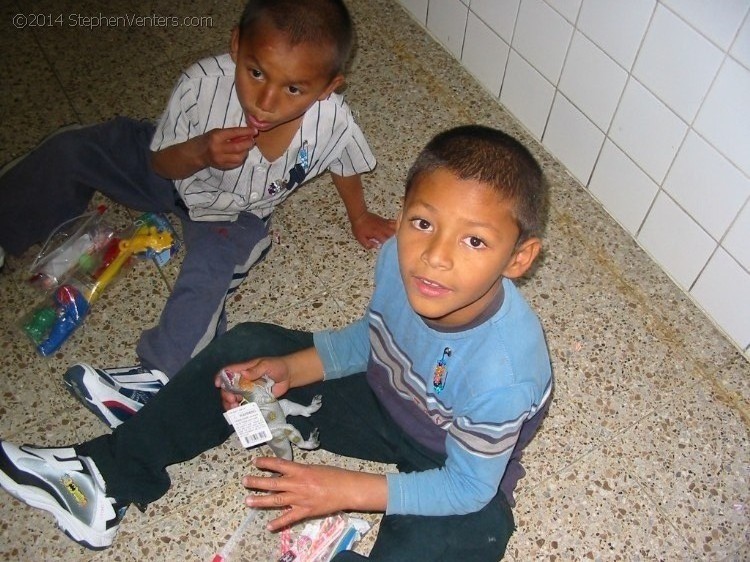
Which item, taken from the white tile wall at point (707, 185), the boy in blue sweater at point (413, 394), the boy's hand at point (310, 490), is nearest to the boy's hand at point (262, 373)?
the boy in blue sweater at point (413, 394)

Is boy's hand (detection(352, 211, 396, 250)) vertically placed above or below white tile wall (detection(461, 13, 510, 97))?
below

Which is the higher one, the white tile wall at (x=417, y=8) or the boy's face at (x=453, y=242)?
the boy's face at (x=453, y=242)

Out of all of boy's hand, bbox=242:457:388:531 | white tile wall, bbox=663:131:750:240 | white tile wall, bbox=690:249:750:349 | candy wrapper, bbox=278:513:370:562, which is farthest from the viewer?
white tile wall, bbox=690:249:750:349

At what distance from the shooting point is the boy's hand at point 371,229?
1.67 m

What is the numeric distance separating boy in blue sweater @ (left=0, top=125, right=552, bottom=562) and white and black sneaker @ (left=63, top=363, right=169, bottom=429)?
115mm

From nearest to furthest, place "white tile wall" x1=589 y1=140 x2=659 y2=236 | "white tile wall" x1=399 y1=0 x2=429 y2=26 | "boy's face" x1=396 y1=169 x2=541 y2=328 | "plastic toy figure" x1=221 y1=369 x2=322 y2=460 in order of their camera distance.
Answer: "boy's face" x1=396 y1=169 x2=541 y2=328
"plastic toy figure" x1=221 y1=369 x2=322 y2=460
"white tile wall" x1=589 y1=140 x2=659 y2=236
"white tile wall" x1=399 y1=0 x2=429 y2=26

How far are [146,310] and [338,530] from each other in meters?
0.67

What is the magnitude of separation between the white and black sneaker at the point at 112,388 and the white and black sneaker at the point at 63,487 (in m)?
0.13

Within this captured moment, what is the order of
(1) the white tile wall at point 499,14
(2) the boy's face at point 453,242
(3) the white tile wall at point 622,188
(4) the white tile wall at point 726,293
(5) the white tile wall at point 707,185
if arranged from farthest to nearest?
(1) the white tile wall at point 499,14, (3) the white tile wall at point 622,188, (4) the white tile wall at point 726,293, (5) the white tile wall at point 707,185, (2) the boy's face at point 453,242

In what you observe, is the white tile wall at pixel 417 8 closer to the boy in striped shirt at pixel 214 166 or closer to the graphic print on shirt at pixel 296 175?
the boy in striped shirt at pixel 214 166

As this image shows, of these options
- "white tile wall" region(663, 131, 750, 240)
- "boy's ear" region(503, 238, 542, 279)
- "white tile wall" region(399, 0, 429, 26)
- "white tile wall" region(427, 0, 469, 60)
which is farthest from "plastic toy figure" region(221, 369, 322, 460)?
"white tile wall" region(399, 0, 429, 26)

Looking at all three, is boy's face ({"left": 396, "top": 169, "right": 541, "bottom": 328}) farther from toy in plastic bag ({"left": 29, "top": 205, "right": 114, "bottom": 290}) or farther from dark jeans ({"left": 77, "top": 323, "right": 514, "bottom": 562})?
toy in plastic bag ({"left": 29, "top": 205, "right": 114, "bottom": 290})

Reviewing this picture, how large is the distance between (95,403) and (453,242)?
83 cm

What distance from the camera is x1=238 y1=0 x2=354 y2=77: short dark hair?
1182 millimetres
